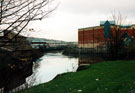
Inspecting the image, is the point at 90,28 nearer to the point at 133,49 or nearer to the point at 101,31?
the point at 101,31

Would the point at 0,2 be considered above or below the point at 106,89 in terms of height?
above

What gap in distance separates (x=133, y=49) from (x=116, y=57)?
7.24 feet

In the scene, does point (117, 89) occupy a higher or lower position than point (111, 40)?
lower

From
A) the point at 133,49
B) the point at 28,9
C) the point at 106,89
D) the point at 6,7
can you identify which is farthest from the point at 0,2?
the point at 133,49

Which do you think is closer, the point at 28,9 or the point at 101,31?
the point at 28,9

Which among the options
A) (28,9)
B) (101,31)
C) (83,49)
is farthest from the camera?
(83,49)

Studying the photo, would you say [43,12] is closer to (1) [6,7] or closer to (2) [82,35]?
(1) [6,7]

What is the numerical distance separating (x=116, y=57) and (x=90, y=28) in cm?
5317

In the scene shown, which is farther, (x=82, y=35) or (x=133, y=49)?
(x=82, y=35)

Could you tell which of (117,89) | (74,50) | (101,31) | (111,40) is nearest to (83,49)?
(74,50)

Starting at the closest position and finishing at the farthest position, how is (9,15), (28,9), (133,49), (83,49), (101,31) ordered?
(9,15) < (28,9) < (133,49) < (101,31) < (83,49)

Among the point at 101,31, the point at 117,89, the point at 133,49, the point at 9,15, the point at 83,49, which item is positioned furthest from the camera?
the point at 83,49

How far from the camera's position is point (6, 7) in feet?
13.3

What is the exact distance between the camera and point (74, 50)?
266ft
